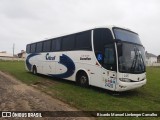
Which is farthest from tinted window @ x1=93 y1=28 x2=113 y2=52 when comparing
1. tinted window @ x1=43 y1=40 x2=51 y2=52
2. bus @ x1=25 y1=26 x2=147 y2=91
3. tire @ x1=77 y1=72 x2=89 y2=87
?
tinted window @ x1=43 y1=40 x2=51 y2=52

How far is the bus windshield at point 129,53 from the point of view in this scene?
10.8 m

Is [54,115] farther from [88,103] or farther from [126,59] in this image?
[126,59]

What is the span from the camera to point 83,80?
13.4 metres

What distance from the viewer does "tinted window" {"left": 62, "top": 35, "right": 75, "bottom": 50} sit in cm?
1479

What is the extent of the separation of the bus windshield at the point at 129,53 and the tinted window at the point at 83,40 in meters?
2.11

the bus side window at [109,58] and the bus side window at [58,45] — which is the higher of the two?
the bus side window at [58,45]

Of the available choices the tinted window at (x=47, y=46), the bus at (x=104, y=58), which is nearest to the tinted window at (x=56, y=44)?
the bus at (x=104, y=58)

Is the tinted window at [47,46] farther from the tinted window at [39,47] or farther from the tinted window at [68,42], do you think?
the tinted window at [68,42]

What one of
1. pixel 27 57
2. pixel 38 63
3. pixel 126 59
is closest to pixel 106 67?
pixel 126 59

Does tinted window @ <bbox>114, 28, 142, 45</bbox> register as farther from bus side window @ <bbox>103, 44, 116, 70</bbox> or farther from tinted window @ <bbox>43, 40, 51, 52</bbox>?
tinted window @ <bbox>43, 40, 51, 52</bbox>

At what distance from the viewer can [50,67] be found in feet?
58.4

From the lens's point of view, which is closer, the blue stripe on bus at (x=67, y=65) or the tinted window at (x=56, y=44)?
the blue stripe on bus at (x=67, y=65)

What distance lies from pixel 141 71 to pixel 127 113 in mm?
4178

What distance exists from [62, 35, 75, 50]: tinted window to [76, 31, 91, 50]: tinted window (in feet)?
2.09
